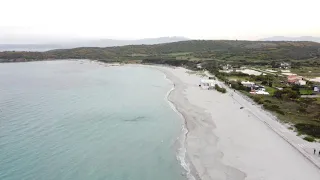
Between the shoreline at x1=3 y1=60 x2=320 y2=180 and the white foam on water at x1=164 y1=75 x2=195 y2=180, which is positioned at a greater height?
the white foam on water at x1=164 y1=75 x2=195 y2=180

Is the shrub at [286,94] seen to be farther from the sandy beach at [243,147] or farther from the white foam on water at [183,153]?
the white foam on water at [183,153]

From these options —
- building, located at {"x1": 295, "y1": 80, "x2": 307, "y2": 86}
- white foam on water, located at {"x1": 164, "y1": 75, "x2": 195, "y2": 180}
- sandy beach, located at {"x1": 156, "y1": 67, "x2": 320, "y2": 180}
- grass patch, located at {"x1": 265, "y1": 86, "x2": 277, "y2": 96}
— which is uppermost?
building, located at {"x1": 295, "y1": 80, "x2": 307, "y2": 86}

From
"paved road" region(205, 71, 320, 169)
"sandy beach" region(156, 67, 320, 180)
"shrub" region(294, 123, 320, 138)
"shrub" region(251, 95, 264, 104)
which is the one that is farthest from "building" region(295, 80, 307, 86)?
"shrub" region(294, 123, 320, 138)

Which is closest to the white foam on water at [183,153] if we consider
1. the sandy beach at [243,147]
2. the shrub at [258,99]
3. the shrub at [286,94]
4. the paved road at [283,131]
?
the sandy beach at [243,147]

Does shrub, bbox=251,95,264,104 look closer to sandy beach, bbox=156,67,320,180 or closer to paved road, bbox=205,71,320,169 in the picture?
paved road, bbox=205,71,320,169

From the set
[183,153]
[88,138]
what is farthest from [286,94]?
[88,138]

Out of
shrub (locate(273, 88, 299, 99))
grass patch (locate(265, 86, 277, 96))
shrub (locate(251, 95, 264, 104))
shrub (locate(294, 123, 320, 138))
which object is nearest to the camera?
shrub (locate(294, 123, 320, 138))

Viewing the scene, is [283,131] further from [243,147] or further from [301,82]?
[301,82]
